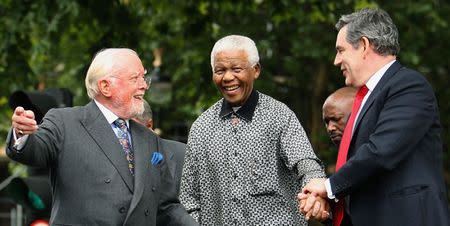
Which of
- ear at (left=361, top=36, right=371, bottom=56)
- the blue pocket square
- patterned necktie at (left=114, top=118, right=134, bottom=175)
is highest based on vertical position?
ear at (left=361, top=36, right=371, bottom=56)

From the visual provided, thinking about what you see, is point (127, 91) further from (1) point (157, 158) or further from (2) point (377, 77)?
(2) point (377, 77)

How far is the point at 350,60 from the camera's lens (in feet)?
22.4

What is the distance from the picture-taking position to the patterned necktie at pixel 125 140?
684 centimetres

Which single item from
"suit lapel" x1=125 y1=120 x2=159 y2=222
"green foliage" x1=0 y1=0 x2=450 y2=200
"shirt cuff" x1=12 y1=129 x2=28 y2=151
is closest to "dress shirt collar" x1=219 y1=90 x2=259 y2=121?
"suit lapel" x1=125 y1=120 x2=159 y2=222

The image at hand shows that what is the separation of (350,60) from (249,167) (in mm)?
925

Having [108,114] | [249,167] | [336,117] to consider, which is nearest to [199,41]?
[336,117]

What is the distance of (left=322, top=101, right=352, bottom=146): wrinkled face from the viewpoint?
7887mm

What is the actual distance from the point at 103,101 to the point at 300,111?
13.8 meters

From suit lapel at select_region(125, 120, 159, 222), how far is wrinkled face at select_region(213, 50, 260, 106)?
55cm

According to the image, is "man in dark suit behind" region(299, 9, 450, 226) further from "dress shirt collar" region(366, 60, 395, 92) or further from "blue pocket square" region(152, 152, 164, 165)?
"blue pocket square" region(152, 152, 164, 165)

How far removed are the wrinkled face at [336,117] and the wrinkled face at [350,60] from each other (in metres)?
0.99

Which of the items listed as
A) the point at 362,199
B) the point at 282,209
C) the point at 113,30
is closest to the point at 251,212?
the point at 282,209

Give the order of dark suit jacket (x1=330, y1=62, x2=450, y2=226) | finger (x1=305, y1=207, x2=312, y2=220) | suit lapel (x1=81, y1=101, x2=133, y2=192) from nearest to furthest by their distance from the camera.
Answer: dark suit jacket (x1=330, y1=62, x2=450, y2=226), suit lapel (x1=81, y1=101, x2=133, y2=192), finger (x1=305, y1=207, x2=312, y2=220)

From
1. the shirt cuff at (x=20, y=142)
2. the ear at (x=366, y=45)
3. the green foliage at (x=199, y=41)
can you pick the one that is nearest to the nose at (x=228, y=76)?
the ear at (x=366, y=45)
